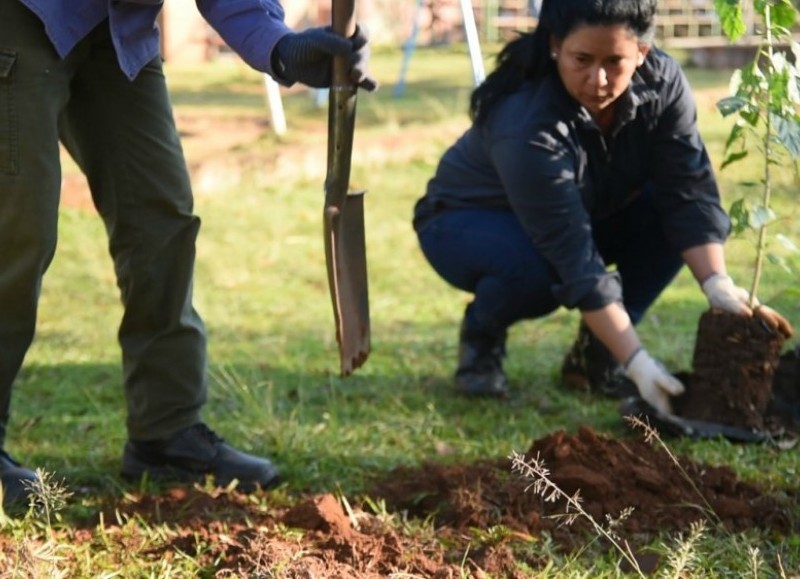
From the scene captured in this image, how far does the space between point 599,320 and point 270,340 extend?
1.92m

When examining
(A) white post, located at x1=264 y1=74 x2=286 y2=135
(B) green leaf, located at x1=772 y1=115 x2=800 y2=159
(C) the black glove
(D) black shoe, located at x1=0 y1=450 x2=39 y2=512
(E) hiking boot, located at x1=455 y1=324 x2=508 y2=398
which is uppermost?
(C) the black glove

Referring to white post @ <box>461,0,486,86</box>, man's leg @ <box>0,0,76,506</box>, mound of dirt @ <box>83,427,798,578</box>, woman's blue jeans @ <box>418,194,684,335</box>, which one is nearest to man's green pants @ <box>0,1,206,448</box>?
man's leg @ <box>0,0,76,506</box>

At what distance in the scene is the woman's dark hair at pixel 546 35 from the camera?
376 cm

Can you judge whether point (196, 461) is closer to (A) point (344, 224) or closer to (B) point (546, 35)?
(A) point (344, 224)

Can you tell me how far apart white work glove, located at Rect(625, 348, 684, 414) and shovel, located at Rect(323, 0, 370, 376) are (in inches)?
35.8

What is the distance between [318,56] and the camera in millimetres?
3070

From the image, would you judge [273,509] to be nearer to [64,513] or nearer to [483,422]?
[64,513]

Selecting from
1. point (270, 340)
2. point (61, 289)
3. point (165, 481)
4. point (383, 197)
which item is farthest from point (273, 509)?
point (383, 197)

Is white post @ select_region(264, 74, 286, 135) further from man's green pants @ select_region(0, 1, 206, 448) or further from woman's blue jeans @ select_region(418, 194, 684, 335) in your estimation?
man's green pants @ select_region(0, 1, 206, 448)

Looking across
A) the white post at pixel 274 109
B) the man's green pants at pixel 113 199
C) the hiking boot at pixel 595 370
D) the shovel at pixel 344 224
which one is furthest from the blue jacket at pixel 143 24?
the white post at pixel 274 109

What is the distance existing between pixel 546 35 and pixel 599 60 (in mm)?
270

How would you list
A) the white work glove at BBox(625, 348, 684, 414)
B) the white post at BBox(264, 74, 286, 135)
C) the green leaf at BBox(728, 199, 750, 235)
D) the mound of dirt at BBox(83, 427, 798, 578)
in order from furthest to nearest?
1. the white post at BBox(264, 74, 286, 135)
2. the white work glove at BBox(625, 348, 684, 414)
3. the green leaf at BBox(728, 199, 750, 235)
4. the mound of dirt at BBox(83, 427, 798, 578)

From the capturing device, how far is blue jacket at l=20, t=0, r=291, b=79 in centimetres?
302

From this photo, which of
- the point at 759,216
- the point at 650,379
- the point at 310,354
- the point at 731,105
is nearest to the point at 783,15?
the point at 731,105
